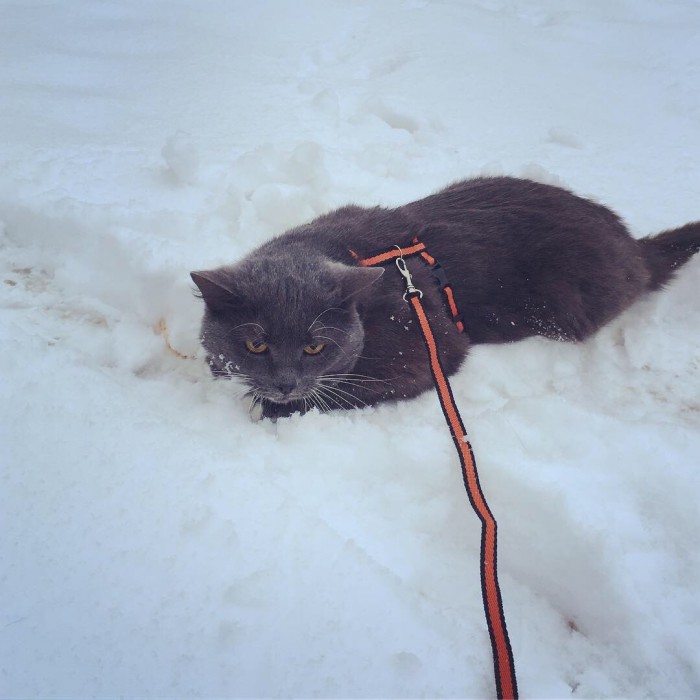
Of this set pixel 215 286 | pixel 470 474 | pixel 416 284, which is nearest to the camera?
pixel 470 474

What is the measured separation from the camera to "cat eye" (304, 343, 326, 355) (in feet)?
5.72

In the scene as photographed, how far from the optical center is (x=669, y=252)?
2.36 meters

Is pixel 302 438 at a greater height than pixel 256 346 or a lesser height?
lesser

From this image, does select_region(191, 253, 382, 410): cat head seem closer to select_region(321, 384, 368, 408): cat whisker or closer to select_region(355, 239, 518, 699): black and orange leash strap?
select_region(321, 384, 368, 408): cat whisker

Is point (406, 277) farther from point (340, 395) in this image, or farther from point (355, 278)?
point (340, 395)

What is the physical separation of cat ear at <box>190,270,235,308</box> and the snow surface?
0.40 meters

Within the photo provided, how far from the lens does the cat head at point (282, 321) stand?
170cm

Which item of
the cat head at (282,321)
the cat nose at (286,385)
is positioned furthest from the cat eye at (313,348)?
the cat nose at (286,385)

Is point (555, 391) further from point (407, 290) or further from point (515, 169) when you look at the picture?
point (515, 169)

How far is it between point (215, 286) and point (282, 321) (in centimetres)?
24

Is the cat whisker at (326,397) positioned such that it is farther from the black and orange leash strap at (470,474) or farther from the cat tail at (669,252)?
the cat tail at (669,252)

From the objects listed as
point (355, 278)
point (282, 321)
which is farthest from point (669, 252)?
point (282, 321)

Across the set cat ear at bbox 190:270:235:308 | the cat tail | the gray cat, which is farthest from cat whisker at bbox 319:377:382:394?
the cat tail

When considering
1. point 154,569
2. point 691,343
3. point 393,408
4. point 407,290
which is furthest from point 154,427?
point 691,343
